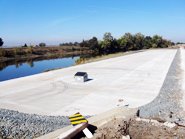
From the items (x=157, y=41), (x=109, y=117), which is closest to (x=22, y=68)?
(x=109, y=117)

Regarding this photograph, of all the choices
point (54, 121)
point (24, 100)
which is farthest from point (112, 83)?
point (54, 121)

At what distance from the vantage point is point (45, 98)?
446 inches

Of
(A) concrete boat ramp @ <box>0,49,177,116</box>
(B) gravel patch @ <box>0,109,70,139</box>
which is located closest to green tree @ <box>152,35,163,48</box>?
(A) concrete boat ramp @ <box>0,49,177,116</box>

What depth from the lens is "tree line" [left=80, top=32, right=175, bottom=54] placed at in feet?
222

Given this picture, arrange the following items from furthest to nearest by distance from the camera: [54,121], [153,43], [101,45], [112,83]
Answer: [153,43], [101,45], [112,83], [54,121]

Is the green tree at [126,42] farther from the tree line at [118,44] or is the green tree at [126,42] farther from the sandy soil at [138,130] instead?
the sandy soil at [138,130]

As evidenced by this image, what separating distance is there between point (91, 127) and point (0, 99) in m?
7.10

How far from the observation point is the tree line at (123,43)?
222ft

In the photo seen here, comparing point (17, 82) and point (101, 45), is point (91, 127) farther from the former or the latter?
point (101, 45)

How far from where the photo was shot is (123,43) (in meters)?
75.0

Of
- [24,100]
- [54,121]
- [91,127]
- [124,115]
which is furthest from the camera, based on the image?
[24,100]

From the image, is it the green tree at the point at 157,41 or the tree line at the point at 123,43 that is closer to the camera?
the tree line at the point at 123,43

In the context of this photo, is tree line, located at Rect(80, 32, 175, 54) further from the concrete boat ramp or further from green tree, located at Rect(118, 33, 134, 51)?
the concrete boat ramp

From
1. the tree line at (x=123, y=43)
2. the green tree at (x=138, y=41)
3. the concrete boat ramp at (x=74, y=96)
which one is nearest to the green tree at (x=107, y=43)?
the tree line at (x=123, y=43)
